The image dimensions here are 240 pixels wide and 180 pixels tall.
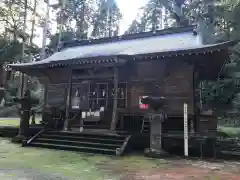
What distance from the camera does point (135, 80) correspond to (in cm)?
1056

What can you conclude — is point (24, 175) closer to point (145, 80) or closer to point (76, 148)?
point (76, 148)

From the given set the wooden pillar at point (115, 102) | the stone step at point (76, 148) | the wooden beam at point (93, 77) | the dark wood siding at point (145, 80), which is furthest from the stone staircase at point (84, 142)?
the wooden beam at point (93, 77)

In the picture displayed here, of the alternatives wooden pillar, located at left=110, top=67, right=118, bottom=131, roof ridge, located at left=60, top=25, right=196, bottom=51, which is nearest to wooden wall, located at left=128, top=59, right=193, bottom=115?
wooden pillar, located at left=110, top=67, right=118, bottom=131

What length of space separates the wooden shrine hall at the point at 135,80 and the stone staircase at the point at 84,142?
0.74m

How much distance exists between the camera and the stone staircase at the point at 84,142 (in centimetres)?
812

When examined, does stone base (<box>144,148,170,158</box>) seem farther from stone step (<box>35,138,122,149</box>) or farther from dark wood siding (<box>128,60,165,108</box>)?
dark wood siding (<box>128,60,165,108</box>)

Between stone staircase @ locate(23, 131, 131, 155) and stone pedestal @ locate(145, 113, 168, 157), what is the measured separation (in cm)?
92


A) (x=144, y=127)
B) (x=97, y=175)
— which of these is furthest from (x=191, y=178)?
(x=144, y=127)

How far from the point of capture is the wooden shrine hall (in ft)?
30.3

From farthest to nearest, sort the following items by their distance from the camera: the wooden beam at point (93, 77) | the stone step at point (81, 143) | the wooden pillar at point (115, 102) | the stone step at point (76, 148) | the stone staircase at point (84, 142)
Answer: the wooden beam at point (93, 77), the wooden pillar at point (115, 102), the stone step at point (81, 143), the stone staircase at point (84, 142), the stone step at point (76, 148)

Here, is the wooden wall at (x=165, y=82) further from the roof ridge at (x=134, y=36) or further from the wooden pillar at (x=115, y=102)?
the roof ridge at (x=134, y=36)

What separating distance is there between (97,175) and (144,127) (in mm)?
5454

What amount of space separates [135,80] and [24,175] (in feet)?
21.7

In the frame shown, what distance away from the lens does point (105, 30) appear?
34.4 meters
